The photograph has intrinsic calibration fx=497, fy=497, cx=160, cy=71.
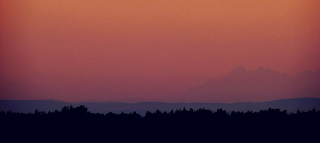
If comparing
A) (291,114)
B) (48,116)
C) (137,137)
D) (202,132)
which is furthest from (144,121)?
(291,114)

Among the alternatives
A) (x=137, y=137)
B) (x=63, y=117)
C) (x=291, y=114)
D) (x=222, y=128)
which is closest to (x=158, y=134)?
(x=137, y=137)

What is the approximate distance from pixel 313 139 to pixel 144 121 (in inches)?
334

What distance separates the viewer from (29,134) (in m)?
25.4

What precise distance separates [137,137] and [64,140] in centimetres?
369

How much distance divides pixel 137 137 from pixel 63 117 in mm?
4291

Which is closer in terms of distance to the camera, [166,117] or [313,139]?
[313,139]

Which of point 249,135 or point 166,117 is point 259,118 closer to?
point 249,135

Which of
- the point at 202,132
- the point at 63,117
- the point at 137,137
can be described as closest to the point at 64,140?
the point at 63,117

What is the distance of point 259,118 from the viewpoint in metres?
25.8

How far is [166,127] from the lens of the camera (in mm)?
25562

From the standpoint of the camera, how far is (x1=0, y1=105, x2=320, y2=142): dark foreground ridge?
81.0 ft

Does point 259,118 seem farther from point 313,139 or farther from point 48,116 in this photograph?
point 48,116

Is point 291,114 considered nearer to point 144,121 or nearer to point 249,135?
point 249,135

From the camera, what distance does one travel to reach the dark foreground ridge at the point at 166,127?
2470 cm
